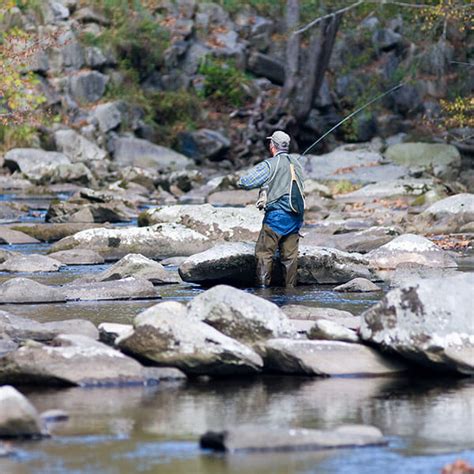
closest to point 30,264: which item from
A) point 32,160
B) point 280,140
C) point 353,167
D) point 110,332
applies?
point 280,140

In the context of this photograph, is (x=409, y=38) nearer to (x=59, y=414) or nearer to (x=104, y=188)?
(x=104, y=188)

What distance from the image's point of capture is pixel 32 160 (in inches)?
1217

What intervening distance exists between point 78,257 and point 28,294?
3893 mm

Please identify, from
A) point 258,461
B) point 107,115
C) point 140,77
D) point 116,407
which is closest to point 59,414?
point 116,407

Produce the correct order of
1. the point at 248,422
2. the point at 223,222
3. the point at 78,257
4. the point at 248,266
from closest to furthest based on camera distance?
the point at 248,422 → the point at 248,266 → the point at 78,257 → the point at 223,222

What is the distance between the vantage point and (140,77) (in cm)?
3841

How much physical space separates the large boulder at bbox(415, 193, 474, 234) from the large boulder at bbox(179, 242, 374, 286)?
16.5 ft

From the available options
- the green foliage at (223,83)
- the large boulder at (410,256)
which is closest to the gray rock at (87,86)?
the green foliage at (223,83)

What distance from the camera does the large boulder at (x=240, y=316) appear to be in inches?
349

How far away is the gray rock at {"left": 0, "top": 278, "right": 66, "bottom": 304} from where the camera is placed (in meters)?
11.9

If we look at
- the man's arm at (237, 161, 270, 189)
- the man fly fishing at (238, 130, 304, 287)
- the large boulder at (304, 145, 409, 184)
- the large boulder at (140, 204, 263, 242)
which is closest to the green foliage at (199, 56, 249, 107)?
the large boulder at (304, 145, 409, 184)

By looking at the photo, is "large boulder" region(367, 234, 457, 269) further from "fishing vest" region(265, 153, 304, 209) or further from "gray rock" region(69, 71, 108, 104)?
"gray rock" region(69, 71, 108, 104)

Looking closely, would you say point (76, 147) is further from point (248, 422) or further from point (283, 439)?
point (283, 439)

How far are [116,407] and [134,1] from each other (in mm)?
33758
